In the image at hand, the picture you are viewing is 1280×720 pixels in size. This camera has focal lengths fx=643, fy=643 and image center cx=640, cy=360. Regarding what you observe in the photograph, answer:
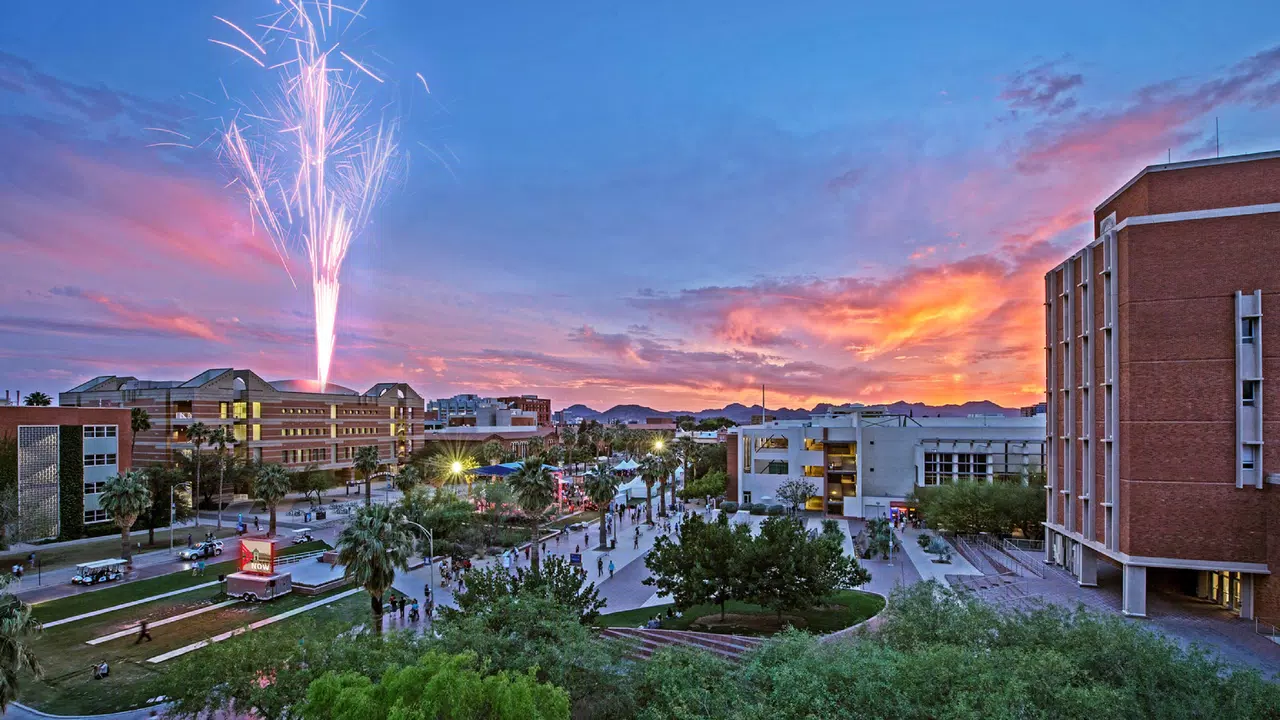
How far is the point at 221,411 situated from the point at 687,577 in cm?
7819

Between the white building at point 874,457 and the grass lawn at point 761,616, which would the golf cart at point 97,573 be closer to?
the grass lawn at point 761,616

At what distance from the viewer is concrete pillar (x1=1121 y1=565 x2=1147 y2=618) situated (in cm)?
2994

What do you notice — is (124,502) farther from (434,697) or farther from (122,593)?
(434,697)

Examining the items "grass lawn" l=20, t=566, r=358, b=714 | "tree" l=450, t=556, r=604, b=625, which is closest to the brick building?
"grass lawn" l=20, t=566, r=358, b=714

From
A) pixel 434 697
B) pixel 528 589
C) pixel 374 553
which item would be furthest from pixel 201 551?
pixel 434 697

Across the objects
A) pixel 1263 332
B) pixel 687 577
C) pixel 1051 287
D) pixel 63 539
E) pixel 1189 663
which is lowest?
pixel 63 539

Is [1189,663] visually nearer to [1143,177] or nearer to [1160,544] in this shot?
[1160,544]

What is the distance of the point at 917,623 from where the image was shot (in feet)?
68.2

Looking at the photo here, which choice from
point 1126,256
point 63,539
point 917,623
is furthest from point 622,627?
point 63,539

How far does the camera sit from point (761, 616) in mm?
33312

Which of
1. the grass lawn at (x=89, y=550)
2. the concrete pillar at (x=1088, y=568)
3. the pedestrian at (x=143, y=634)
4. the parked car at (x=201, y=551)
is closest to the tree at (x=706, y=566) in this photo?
the concrete pillar at (x=1088, y=568)

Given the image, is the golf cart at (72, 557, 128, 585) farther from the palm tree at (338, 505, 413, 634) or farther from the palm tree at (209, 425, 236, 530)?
the palm tree at (209, 425, 236, 530)

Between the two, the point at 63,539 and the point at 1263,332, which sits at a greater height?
the point at 1263,332

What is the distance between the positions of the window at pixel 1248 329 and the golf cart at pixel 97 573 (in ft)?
215
